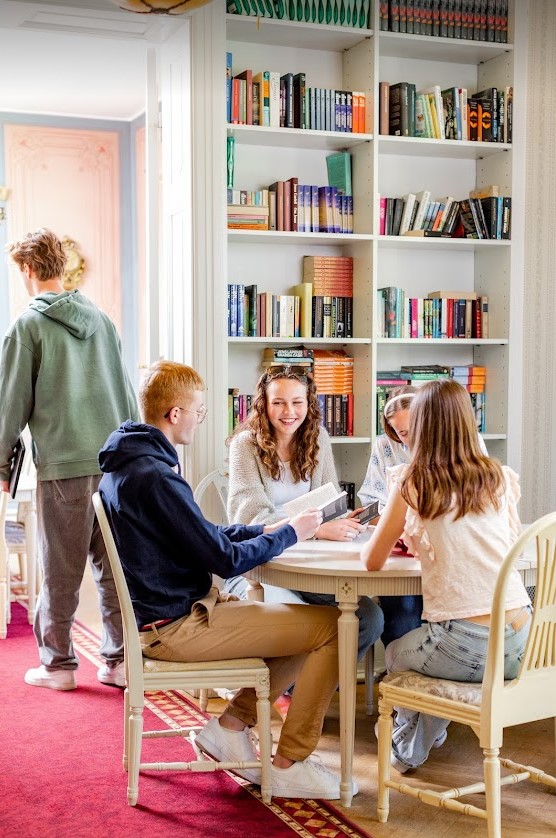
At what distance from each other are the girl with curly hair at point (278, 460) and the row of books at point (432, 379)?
91 cm

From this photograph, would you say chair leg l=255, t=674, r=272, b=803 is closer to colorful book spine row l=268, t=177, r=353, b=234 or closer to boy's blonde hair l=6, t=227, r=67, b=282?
boy's blonde hair l=6, t=227, r=67, b=282

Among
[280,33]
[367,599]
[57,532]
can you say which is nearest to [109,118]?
[280,33]

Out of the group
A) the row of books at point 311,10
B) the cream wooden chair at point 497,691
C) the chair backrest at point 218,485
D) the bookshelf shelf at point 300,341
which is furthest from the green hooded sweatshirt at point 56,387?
the cream wooden chair at point 497,691

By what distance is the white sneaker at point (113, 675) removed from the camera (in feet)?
12.7

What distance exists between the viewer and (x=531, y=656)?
248cm

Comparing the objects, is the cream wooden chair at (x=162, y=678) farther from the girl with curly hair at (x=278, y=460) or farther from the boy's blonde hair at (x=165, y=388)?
the girl with curly hair at (x=278, y=460)

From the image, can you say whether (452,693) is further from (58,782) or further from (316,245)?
(316,245)

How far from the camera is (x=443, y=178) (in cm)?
484

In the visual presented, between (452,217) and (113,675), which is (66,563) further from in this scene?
(452,217)

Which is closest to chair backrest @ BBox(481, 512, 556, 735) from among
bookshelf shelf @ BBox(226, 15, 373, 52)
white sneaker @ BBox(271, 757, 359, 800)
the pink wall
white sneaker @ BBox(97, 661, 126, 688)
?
white sneaker @ BBox(271, 757, 359, 800)

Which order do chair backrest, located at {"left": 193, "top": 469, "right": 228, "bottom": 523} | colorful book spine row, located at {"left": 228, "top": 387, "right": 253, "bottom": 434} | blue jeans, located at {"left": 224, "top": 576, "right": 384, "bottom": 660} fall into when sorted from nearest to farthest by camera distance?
1. blue jeans, located at {"left": 224, "top": 576, "right": 384, "bottom": 660}
2. chair backrest, located at {"left": 193, "top": 469, "right": 228, "bottom": 523}
3. colorful book spine row, located at {"left": 228, "top": 387, "right": 253, "bottom": 434}

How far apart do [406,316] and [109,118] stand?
3397mm

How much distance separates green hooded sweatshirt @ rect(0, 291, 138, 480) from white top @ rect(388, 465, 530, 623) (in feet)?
5.24

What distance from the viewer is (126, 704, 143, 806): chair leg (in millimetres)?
2742
